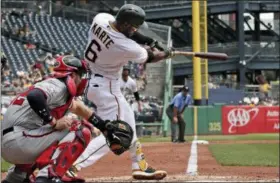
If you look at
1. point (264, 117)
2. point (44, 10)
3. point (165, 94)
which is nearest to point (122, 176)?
point (165, 94)

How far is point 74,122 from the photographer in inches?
198

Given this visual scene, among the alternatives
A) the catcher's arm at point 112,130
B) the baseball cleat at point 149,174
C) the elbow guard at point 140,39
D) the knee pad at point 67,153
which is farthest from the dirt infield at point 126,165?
the knee pad at point 67,153

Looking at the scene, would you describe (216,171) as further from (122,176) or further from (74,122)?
(74,122)

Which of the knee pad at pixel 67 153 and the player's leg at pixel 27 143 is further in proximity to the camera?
the player's leg at pixel 27 143

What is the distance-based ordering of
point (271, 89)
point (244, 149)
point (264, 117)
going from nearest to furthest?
point (244, 149), point (264, 117), point (271, 89)

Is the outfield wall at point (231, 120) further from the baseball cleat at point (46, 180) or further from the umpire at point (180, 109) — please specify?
the baseball cleat at point (46, 180)

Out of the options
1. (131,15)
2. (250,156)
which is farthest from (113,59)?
(250,156)

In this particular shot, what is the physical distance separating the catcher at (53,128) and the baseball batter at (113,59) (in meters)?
1.25

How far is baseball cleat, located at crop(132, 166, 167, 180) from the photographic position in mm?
6949

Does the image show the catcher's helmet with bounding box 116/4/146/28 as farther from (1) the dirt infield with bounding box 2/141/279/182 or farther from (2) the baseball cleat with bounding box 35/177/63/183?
(1) the dirt infield with bounding box 2/141/279/182

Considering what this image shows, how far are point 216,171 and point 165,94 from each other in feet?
46.5

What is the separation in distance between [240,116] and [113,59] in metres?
18.9

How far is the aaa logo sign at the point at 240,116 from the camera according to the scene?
975 inches

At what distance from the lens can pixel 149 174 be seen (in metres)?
6.97
